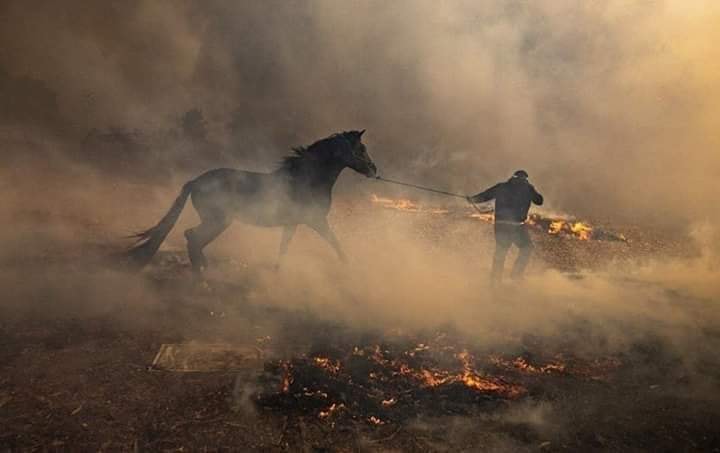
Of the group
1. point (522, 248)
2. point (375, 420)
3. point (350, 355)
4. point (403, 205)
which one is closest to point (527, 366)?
point (350, 355)

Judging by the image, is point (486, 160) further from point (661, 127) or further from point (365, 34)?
point (365, 34)

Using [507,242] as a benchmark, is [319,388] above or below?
below

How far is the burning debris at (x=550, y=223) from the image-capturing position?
41.4ft

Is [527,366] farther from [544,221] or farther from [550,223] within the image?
[544,221]

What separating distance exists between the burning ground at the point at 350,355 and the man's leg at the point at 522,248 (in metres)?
0.34

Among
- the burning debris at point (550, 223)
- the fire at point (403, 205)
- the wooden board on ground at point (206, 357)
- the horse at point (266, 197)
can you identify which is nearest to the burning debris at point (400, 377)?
Answer: the wooden board on ground at point (206, 357)

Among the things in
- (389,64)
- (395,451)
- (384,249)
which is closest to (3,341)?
(395,451)

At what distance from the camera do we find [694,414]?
431 cm

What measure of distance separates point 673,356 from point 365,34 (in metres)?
21.5

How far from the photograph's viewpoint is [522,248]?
7.95 m

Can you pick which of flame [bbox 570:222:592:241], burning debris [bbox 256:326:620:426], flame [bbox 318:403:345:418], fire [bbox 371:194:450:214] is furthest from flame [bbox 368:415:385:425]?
fire [bbox 371:194:450:214]

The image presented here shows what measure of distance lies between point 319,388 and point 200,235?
373 cm

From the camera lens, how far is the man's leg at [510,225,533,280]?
25.6 feet

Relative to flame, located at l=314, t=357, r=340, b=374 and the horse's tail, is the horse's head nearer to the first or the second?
the horse's tail
